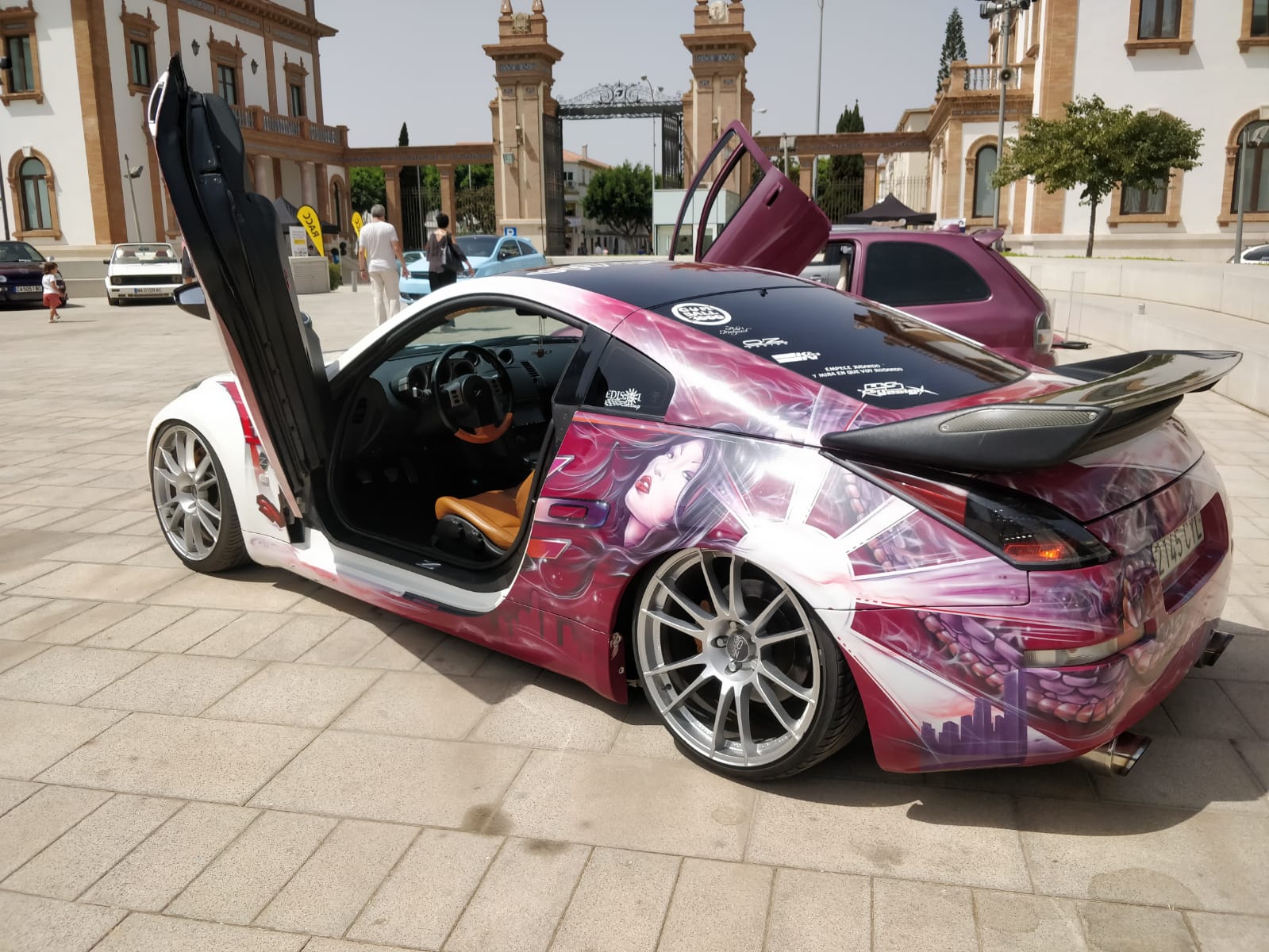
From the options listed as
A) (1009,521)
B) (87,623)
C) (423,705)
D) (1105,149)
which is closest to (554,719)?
(423,705)

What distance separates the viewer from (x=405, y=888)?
8.54ft

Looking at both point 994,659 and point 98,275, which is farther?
point 98,275

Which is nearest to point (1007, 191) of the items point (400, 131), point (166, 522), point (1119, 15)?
point (1119, 15)

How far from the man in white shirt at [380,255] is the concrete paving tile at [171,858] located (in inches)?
477

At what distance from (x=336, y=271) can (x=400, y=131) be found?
235 feet

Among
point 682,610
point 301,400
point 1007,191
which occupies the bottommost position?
point 682,610

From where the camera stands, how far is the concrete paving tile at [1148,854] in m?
2.50

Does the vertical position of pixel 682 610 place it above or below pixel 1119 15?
below

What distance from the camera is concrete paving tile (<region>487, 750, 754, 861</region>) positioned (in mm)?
2789

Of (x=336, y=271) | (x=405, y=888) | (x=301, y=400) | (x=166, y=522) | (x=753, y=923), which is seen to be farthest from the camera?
(x=336, y=271)

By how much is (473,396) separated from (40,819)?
2074 mm

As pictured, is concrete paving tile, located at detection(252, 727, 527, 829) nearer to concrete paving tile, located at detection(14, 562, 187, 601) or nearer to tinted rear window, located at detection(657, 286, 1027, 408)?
tinted rear window, located at detection(657, 286, 1027, 408)

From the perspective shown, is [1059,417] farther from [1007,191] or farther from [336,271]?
[1007,191]

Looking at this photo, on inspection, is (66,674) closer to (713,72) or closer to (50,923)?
(50,923)
